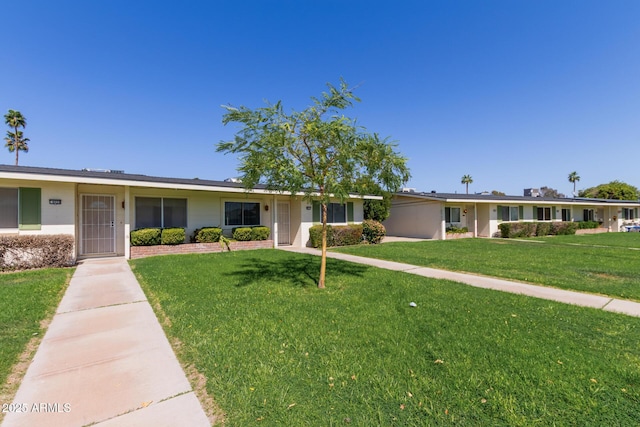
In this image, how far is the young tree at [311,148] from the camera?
533 centimetres

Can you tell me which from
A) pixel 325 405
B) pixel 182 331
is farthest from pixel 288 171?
pixel 325 405

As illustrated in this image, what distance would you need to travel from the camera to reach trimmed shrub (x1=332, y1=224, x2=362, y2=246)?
48.6 feet

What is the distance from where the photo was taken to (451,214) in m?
21.2

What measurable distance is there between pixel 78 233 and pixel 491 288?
13493mm

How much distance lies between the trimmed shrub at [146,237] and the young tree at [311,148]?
7411 mm

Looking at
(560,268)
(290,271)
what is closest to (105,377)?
(290,271)

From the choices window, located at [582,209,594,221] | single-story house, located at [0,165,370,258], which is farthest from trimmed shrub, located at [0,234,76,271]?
window, located at [582,209,594,221]

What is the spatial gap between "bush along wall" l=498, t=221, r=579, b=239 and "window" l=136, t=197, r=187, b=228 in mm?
21060

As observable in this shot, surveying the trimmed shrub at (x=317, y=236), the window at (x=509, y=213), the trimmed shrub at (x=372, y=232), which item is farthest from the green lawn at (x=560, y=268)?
the window at (x=509, y=213)

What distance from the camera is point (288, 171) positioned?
5.20 meters

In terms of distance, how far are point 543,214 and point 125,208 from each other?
29.3 meters

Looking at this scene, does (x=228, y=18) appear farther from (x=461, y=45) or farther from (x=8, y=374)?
(x=8, y=374)

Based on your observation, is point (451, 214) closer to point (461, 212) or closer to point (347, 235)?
point (461, 212)

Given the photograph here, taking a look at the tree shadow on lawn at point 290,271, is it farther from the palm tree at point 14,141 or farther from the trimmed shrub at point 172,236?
the palm tree at point 14,141
